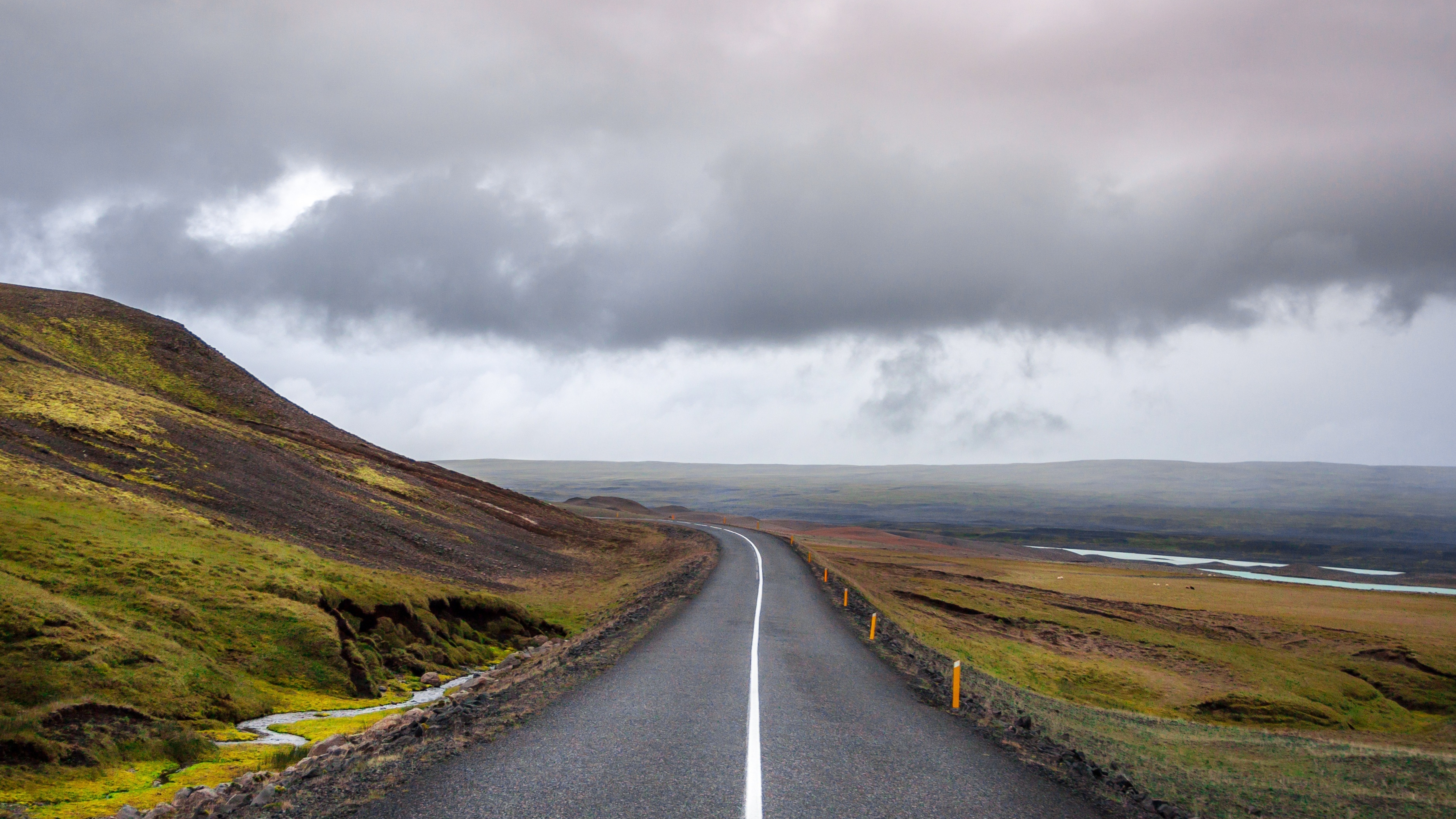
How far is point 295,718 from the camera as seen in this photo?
13.9m

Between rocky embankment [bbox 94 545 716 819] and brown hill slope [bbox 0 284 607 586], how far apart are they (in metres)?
17.6

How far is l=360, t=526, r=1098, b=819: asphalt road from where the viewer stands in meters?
7.71

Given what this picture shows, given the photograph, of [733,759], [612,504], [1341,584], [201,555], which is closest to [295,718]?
[201,555]

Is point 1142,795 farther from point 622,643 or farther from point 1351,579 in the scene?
point 1351,579

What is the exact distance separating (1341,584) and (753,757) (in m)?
100.0

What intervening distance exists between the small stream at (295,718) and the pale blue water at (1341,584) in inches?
3165

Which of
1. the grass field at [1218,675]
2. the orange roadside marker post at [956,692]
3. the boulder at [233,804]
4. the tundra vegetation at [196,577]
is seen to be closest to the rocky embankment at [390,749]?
the boulder at [233,804]

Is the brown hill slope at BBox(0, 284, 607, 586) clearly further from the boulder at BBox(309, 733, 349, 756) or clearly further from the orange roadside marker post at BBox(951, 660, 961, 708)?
the orange roadside marker post at BBox(951, 660, 961, 708)

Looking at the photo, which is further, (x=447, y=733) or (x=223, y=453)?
(x=223, y=453)

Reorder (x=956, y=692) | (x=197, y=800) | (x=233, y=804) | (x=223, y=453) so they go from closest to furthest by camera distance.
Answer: (x=233, y=804) → (x=197, y=800) → (x=956, y=692) → (x=223, y=453)

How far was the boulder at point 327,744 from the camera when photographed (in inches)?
413

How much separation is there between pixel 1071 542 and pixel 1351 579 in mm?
41875

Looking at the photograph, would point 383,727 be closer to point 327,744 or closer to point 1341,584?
point 327,744

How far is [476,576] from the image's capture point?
3459 cm
